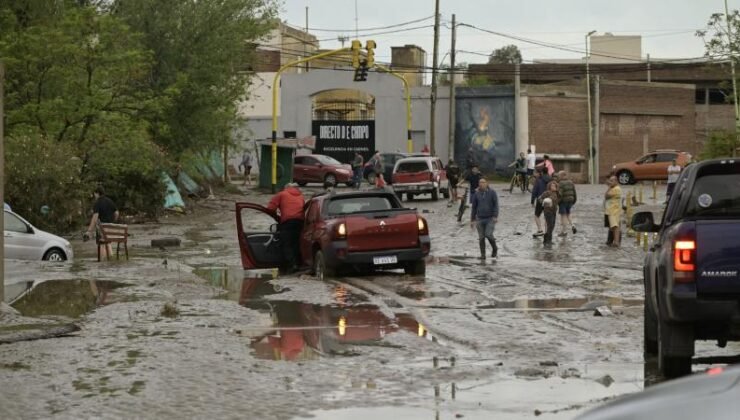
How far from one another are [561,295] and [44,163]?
66.0ft

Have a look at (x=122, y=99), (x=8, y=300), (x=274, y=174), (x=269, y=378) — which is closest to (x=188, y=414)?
(x=269, y=378)

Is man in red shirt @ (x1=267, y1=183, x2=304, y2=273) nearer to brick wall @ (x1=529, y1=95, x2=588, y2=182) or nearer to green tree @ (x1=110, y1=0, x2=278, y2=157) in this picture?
green tree @ (x1=110, y1=0, x2=278, y2=157)

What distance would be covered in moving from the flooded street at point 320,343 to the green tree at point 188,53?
22.4 m

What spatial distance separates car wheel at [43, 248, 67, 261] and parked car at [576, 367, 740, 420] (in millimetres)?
23506

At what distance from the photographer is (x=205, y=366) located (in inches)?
454

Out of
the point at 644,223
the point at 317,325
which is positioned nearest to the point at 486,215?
the point at 317,325

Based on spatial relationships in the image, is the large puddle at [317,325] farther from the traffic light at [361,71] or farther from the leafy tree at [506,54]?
the leafy tree at [506,54]

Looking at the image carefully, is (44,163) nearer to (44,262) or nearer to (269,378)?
(44,262)

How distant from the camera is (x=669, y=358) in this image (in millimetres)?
10141

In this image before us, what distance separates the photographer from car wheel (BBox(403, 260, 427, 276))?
2155 cm

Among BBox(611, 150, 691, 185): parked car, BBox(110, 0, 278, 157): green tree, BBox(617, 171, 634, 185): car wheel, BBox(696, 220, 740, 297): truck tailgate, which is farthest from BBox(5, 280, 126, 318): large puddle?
BBox(617, 171, 634, 185): car wheel

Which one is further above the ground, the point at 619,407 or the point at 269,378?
the point at 619,407

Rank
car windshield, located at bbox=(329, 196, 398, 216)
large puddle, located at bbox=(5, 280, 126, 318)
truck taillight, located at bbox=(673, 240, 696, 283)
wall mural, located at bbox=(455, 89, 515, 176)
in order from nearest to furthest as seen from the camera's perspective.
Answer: truck taillight, located at bbox=(673, 240, 696, 283)
large puddle, located at bbox=(5, 280, 126, 318)
car windshield, located at bbox=(329, 196, 398, 216)
wall mural, located at bbox=(455, 89, 515, 176)

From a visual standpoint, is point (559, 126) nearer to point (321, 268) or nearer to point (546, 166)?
point (546, 166)
